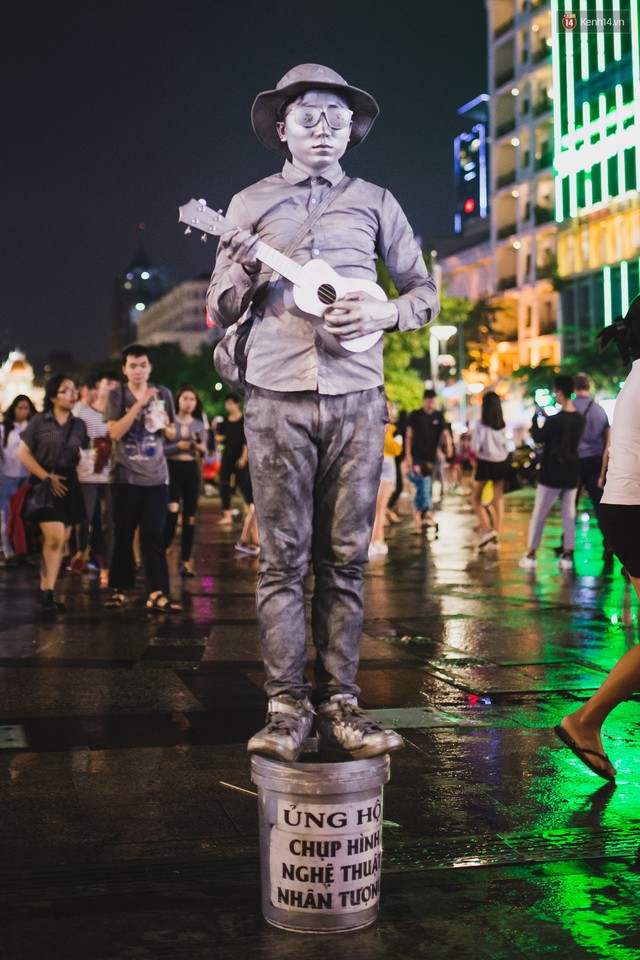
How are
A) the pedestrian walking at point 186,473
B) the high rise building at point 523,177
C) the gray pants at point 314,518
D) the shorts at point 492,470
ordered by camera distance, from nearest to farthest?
the gray pants at point 314,518 < the pedestrian walking at point 186,473 < the shorts at point 492,470 < the high rise building at point 523,177

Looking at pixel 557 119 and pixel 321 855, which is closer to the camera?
pixel 321 855

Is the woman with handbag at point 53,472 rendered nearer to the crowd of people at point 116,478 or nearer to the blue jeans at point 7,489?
the crowd of people at point 116,478

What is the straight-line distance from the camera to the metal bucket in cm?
356

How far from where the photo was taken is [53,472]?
11.0 m

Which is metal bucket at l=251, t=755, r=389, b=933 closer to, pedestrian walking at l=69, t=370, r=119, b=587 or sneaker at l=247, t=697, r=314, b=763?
sneaker at l=247, t=697, r=314, b=763

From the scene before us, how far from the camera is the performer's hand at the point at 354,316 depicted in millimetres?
4008

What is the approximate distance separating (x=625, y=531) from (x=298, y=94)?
217cm

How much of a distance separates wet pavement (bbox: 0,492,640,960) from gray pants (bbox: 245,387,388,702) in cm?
72

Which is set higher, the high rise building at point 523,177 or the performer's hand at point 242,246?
the high rise building at point 523,177

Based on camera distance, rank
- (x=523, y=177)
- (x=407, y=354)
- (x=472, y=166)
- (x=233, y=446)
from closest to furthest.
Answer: (x=233, y=446)
(x=407, y=354)
(x=523, y=177)
(x=472, y=166)

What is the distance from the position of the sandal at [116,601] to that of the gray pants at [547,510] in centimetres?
500

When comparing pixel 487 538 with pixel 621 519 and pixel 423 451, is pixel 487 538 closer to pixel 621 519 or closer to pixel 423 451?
pixel 423 451

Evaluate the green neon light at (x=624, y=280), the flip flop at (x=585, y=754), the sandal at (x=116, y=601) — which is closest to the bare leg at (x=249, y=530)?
the sandal at (x=116, y=601)

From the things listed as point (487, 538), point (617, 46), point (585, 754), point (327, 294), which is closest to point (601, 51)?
point (617, 46)
